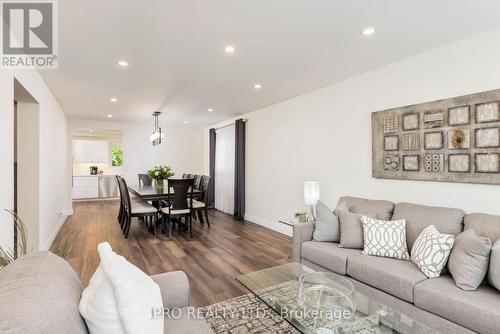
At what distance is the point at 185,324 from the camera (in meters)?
1.35

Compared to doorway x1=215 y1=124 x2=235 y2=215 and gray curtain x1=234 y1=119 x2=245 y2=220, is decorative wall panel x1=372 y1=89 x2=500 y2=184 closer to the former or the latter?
gray curtain x1=234 y1=119 x2=245 y2=220

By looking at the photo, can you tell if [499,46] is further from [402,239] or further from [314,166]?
[314,166]

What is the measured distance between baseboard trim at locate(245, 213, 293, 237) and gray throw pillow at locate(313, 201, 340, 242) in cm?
180

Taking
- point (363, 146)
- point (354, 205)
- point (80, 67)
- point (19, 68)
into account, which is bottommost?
point (354, 205)

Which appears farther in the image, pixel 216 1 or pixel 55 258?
pixel 216 1

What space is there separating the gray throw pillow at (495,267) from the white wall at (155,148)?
752cm

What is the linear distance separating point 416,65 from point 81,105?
19.1ft

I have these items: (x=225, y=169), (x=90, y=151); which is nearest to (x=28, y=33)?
(x=225, y=169)

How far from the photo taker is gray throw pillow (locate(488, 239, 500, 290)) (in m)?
1.74

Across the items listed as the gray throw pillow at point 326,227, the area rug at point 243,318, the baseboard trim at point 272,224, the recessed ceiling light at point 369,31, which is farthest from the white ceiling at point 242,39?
the baseboard trim at point 272,224

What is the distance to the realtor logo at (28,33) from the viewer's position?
205 cm

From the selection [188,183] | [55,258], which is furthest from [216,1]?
[188,183]

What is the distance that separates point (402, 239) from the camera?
2.44 m

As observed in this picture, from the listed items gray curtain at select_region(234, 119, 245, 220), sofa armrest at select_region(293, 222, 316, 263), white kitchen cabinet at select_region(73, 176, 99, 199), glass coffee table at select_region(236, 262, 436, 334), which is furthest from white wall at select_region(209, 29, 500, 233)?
white kitchen cabinet at select_region(73, 176, 99, 199)
